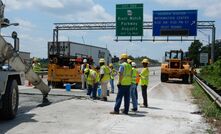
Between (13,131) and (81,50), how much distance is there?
38206 millimetres

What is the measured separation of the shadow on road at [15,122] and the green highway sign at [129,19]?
34.5 meters

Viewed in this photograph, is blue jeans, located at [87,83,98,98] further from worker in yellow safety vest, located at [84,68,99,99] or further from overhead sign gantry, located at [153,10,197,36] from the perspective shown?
overhead sign gantry, located at [153,10,197,36]

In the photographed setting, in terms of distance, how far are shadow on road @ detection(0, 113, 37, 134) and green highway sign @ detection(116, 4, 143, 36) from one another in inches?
1360

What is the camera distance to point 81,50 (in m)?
48.9

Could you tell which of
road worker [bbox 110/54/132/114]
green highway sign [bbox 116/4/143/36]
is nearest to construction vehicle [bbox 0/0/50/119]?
road worker [bbox 110/54/132/114]

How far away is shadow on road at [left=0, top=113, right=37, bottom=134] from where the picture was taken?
36.9 feet

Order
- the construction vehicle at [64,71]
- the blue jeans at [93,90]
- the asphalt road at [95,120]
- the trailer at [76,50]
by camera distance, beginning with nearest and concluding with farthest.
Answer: the asphalt road at [95,120]
the blue jeans at [93,90]
the construction vehicle at [64,71]
the trailer at [76,50]

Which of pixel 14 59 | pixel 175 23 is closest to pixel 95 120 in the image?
pixel 14 59

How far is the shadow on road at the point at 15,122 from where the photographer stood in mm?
11258

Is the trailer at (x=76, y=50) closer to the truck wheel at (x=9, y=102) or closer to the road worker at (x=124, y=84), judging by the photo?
the road worker at (x=124, y=84)

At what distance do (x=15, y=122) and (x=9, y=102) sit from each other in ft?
1.80

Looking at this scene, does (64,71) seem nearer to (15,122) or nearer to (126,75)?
(126,75)

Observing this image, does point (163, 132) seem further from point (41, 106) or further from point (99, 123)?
point (41, 106)

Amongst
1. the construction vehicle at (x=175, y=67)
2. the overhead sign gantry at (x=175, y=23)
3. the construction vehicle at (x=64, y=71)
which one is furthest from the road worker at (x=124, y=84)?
the overhead sign gantry at (x=175, y=23)
